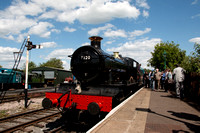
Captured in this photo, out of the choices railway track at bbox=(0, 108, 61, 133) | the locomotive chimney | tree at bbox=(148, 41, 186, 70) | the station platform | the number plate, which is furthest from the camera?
tree at bbox=(148, 41, 186, 70)

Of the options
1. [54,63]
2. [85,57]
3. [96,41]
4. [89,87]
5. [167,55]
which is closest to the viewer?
[89,87]

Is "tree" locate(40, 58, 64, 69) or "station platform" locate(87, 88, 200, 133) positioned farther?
"tree" locate(40, 58, 64, 69)

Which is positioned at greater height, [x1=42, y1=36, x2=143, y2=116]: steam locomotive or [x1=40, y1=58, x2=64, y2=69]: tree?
[x1=40, y1=58, x2=64, y2=69]: tree

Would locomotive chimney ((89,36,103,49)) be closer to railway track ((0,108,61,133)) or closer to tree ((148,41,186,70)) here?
railway track ((0,108,61,133))

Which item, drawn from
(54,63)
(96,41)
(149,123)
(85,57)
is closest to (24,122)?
(85,57)

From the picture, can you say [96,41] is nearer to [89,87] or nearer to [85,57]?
[85,57]

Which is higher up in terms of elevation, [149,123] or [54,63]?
[54,63]

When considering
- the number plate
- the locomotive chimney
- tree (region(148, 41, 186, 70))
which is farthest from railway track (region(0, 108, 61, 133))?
tree (region(148, 41, 186, 70))

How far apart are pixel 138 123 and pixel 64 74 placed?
24004mm

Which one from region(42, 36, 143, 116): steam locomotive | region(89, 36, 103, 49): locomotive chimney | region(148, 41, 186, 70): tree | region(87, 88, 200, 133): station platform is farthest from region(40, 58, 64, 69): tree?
region(87, 88, 200, 133): station platform

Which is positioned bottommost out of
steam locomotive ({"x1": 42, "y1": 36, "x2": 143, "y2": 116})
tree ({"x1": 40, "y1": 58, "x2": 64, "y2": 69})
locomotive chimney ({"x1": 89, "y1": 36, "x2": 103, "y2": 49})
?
steam locomotive ({"x1": 42, "y1": 36, "x2": 143, "y2": 116})

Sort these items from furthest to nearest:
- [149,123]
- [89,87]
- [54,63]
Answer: [54,63]
[89,87]
[149,123]

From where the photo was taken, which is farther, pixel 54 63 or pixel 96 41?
pixel 54 63

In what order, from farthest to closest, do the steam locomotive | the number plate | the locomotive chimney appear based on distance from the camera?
the locomotive chimney
the number plate
the steam locomotive
